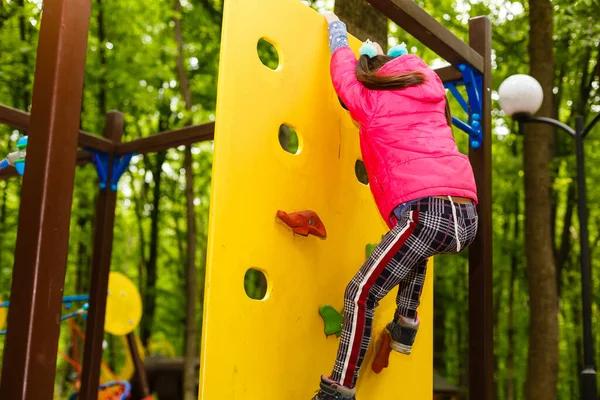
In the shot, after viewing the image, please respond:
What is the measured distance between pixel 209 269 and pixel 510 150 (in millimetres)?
10877

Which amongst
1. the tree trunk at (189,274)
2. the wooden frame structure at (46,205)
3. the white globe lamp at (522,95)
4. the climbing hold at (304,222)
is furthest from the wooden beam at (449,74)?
the tree trunk at (189,274)

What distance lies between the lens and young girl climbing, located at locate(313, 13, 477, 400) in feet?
8.22

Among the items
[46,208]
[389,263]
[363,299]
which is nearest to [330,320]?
[363,299]

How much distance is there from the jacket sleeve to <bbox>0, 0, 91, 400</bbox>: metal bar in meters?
1.20

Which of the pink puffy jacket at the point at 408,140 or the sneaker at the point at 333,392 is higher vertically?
the pink puffy jacket at the point at 408,140

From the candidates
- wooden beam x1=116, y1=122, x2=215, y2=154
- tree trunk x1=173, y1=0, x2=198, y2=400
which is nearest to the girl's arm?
wooden beam x1=116, y1=122, x2=215, y2=154

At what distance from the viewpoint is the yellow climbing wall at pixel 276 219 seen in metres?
2.32

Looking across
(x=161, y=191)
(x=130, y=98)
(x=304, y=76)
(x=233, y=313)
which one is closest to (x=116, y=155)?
(x=304, y=76)

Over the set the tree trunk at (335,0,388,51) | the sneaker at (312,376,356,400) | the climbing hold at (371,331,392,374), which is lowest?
the sneaker at (312,376,356,400)

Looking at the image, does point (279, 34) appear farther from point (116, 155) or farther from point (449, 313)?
point (449, 313)

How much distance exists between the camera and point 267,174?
8.45ft

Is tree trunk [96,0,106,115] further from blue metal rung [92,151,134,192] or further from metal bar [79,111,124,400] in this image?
metal bar [79,111,124,400]

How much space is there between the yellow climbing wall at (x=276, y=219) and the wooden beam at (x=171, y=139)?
1.73 m

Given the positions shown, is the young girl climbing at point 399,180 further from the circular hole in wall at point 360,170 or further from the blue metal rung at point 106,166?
the blue metal rung at point 106,166
